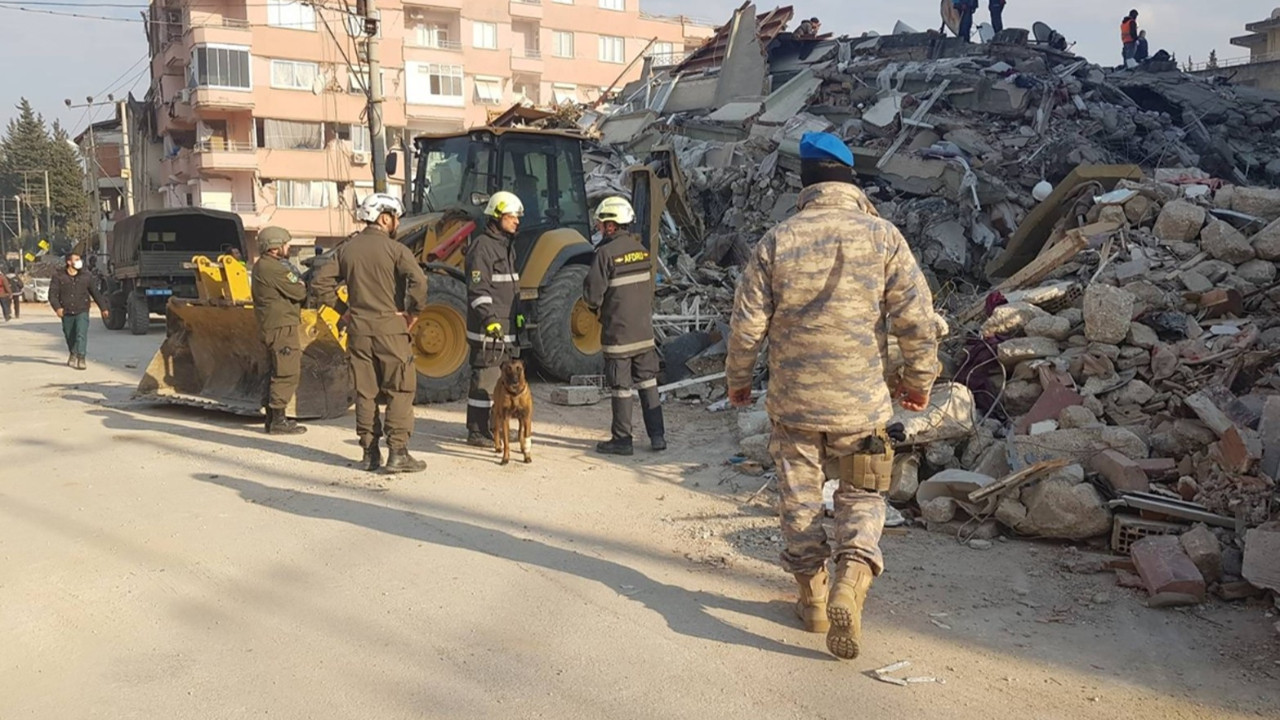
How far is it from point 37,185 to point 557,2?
48297 millimetres

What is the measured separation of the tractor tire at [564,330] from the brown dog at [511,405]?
2573 mm

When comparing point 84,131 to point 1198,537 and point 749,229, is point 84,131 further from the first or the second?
point 1198,537

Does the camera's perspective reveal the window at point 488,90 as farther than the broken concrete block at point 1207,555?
Yes

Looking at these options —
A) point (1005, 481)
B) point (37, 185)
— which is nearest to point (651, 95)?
point (1005, 481)

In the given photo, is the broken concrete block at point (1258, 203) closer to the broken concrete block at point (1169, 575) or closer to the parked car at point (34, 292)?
the broken concrete block at point (1169, 575)

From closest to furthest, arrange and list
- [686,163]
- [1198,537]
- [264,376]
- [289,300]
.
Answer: [1198,537]
[289,300]
[264,376]
[686,163]

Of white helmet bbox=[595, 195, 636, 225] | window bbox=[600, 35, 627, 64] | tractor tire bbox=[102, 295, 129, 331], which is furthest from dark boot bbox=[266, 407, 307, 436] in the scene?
window bbox=[600, 35, 627, 64]

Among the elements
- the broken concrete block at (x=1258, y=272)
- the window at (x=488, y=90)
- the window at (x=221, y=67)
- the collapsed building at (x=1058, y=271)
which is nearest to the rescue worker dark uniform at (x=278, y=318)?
the collapsed building at (x=1058, y=271)

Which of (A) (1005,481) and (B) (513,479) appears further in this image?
(B) (513,479)

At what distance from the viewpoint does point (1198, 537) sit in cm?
423

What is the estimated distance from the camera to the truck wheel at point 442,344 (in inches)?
346

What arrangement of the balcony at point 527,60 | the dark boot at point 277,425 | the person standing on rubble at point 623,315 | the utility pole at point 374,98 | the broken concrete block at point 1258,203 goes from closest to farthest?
1. the person standing on rubble at point 623,315
2. the broken concrete block at point 1258,203
3. the dark boot at point 277,425
4. the utility pole at point 374,98
5. the balcony at point 527,60

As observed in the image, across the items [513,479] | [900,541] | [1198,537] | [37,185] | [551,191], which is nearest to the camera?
[1198,537]

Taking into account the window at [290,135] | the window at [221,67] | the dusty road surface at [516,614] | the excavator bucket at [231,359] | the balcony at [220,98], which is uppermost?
the window at [221,67]
